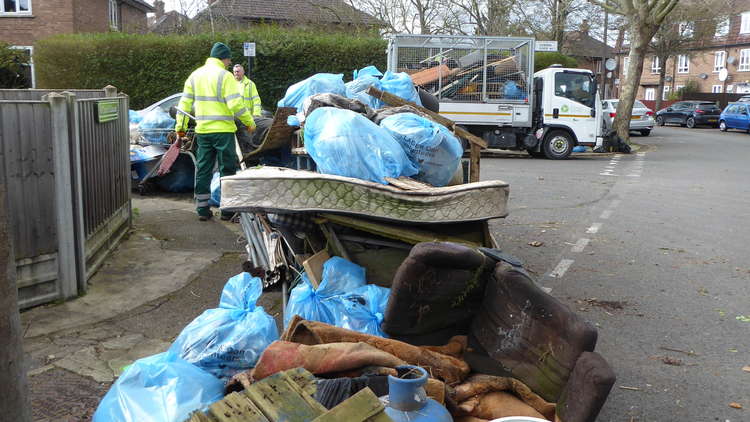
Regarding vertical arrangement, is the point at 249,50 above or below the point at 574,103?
above

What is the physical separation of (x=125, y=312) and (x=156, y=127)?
6397 millimetres

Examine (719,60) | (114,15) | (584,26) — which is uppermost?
(584,26)

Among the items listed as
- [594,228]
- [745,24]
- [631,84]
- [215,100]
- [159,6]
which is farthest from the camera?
[745,24]

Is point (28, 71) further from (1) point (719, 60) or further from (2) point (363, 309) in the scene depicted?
(1) point (719, 60)

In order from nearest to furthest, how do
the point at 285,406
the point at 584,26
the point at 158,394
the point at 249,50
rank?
the point at 285,406 → the point at 158,394 → the point at 249,50 → the point at 584,26

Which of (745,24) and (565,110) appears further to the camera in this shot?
(745,24)

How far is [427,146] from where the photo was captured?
17.0 feet

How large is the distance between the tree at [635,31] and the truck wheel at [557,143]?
5.12m

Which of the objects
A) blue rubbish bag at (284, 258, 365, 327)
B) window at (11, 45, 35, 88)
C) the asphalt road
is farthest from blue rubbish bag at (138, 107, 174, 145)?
window at (11, 45, 35, 88)

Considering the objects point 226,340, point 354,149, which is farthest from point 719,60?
point 226,340

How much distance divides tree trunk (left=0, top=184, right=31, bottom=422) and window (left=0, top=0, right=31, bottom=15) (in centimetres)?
2866

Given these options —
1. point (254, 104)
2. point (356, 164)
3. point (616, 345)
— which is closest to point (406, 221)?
point (356, 164)

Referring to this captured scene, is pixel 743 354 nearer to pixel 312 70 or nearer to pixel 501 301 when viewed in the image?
pixel 501 301

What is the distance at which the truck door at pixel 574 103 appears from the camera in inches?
674
